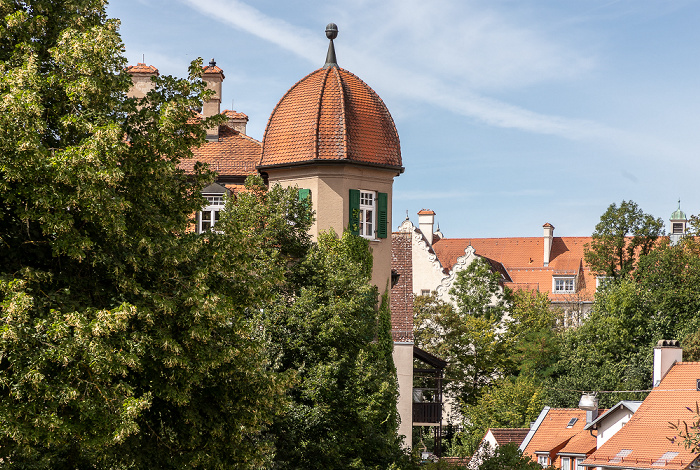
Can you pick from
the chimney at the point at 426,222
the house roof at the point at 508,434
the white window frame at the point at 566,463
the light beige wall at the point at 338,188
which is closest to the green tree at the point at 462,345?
the house roof at the point at 508,434

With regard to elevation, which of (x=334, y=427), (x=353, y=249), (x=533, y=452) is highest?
(x=353, y=249)

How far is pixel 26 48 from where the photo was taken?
16078 mm

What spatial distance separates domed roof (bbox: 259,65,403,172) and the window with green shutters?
1084 mm

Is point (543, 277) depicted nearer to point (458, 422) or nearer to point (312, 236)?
point (458, 422)

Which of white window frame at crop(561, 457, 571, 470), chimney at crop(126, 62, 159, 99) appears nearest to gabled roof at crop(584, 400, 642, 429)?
white window frame at crop(561, 457, 571, 470)

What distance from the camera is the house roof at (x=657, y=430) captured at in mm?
42969

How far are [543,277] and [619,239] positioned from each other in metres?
34.4

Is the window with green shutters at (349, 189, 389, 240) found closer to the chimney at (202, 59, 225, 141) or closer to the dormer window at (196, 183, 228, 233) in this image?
the dormer window at (196, 183, 228, 233)

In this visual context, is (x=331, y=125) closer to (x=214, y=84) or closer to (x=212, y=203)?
(x=212, y=203)

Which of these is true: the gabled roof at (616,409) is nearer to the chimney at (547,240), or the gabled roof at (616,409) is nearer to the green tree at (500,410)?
the green tree at (500,410)

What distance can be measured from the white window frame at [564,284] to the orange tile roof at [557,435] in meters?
51.9

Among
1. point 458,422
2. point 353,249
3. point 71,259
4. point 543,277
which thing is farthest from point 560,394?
point 71,259

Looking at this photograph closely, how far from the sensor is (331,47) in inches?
1320

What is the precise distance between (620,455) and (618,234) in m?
31.9
